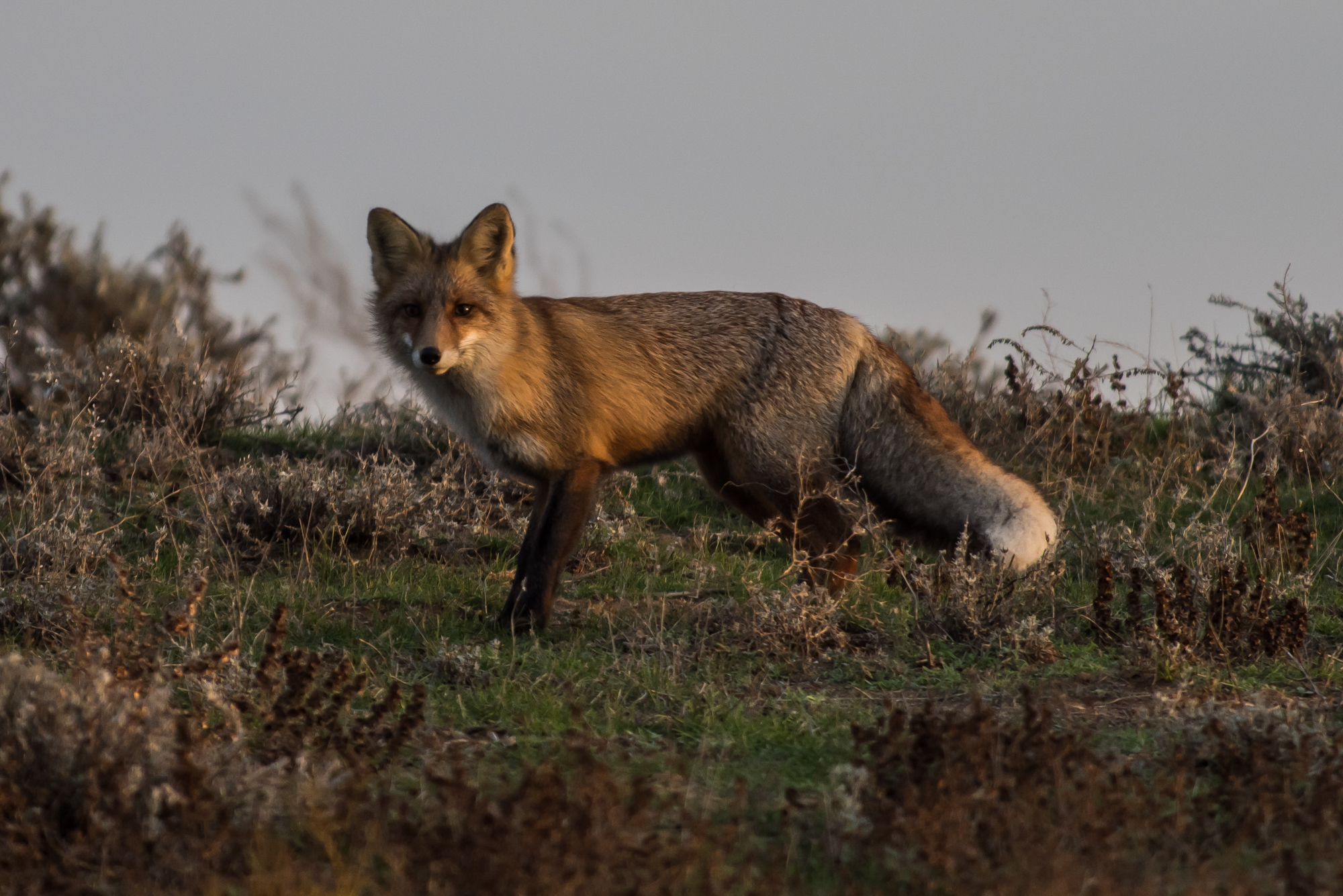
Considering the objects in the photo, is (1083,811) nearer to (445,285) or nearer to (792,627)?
(792,627)

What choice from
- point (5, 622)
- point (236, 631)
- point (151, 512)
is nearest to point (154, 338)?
point (151, 512)

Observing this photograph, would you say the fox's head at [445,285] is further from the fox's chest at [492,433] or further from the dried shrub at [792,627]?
the dried shrub at [792,627]

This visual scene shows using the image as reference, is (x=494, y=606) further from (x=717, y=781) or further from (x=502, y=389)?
(x=717, y=781)

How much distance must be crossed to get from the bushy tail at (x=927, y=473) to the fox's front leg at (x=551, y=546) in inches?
51.2

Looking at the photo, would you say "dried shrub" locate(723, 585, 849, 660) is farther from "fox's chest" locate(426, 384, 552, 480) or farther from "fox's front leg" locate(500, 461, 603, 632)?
"fox's chest" locate(426, 384, 552, 480)

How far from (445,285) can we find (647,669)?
192cm

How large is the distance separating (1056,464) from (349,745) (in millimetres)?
5707

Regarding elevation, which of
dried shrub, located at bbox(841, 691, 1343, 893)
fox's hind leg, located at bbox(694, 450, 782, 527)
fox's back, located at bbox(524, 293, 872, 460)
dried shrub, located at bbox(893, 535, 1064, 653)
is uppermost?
fox's back, located at bbox(524, 293, 872, 460)

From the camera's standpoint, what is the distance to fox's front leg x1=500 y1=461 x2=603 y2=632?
17.5 feet

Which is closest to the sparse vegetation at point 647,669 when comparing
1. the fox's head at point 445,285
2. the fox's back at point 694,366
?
the fox's back at point 694,366

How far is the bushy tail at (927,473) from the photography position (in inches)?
211

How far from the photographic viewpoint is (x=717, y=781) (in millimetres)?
3320

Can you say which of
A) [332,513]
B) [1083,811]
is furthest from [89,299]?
[1083,811]

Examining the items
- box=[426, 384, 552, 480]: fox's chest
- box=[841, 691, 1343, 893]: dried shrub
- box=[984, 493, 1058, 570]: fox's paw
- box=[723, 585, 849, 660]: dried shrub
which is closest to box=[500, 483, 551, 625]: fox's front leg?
box=[426, 384, 552, 480]: fox's chest
